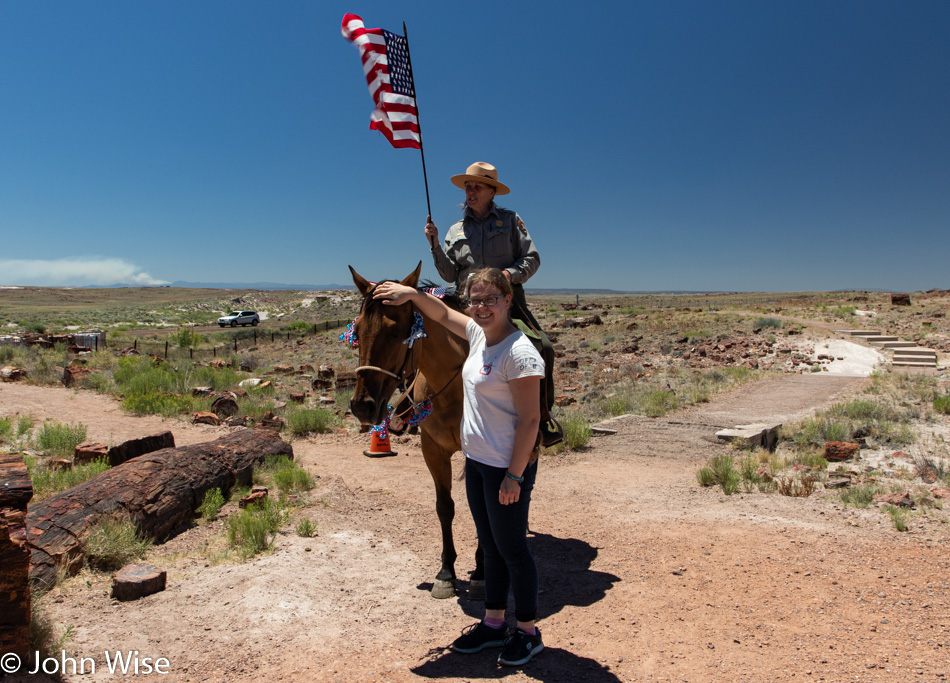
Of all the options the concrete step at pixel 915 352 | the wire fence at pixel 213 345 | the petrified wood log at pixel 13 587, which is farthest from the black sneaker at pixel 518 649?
the wire fence at pixel 213 345

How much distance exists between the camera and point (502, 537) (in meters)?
3.26

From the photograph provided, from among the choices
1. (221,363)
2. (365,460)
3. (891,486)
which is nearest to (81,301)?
(221,363)

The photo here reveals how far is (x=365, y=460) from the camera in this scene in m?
9.76

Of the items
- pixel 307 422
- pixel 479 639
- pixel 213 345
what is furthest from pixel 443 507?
pixel 213 345

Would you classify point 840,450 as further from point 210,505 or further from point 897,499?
point 210,505

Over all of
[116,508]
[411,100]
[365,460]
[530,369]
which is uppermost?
[411,100]

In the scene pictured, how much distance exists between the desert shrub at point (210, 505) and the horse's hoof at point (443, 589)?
336 centimetres

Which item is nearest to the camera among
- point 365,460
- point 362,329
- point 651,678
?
point 651,678

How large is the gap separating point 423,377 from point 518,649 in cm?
204

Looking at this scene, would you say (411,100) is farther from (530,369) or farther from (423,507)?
(423,507)

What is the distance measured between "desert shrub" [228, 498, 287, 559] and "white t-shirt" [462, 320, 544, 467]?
3.22m

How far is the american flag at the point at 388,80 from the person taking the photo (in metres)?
4.88

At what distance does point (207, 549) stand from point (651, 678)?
14.4 ft

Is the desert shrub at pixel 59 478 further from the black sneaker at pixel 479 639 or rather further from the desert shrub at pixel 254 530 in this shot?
the black sneaker at pixel 479 639
